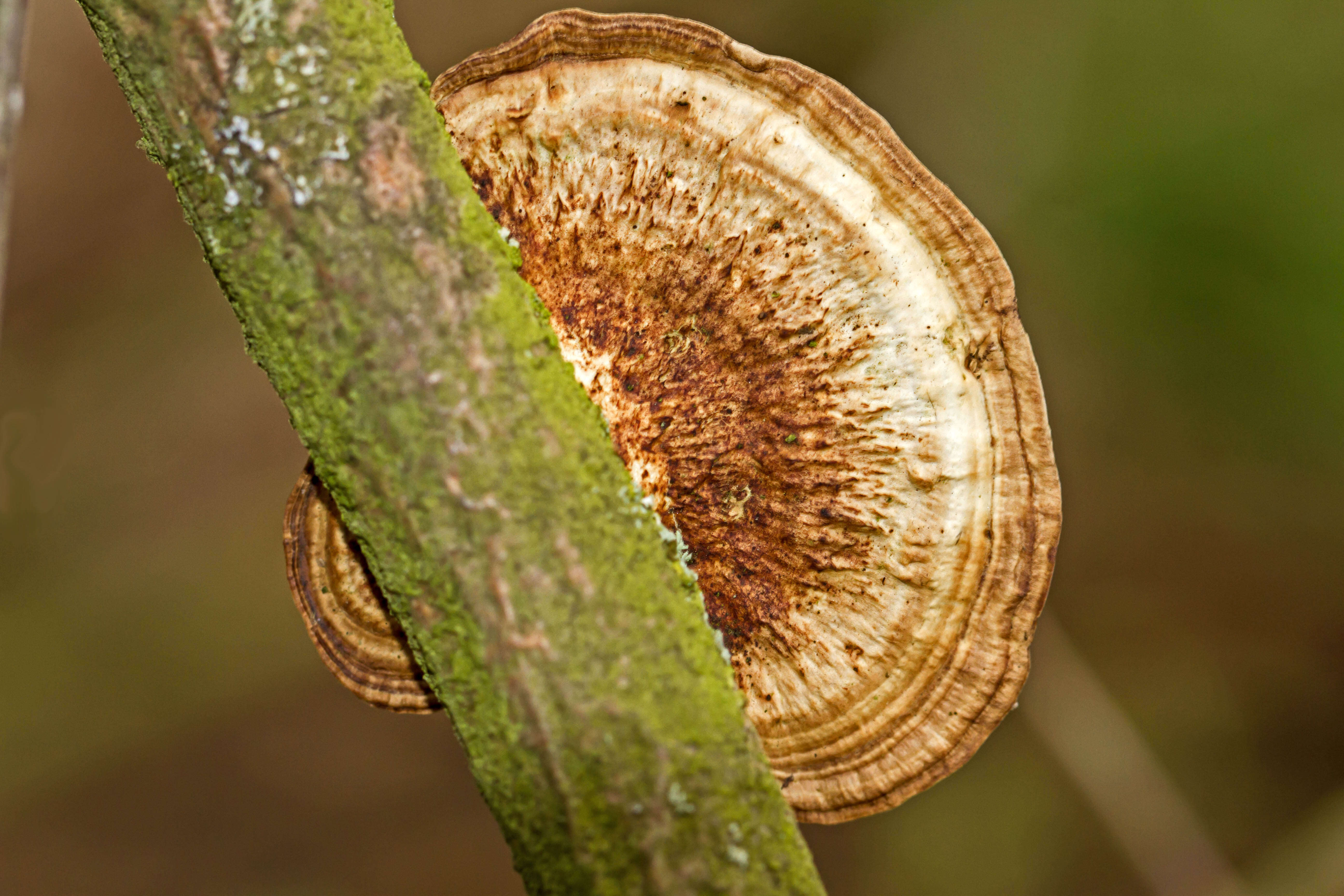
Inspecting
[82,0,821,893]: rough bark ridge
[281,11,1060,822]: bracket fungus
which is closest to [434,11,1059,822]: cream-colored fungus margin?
[281,11,1060,822]: bracket fungus

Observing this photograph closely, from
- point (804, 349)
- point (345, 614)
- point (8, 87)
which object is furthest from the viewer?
point (345, 614)

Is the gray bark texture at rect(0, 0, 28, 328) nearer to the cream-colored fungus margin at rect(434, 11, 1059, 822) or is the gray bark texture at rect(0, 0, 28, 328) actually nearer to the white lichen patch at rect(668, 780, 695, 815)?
the cream-colored fungus margin at rect(434, 11, 1059, 822)

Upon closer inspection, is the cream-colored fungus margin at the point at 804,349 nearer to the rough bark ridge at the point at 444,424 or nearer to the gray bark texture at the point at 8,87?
the rough bark ridge at the point at 444,424

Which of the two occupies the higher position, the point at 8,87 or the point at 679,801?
the point at 8,87

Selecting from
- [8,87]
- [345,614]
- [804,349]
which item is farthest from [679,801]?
[8,87]

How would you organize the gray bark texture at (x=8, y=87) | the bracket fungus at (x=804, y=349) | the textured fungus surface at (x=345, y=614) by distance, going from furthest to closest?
the textured fungus surface at (x=345, y=614) → the bracket fungus at (x=804, y=349) → the gray bark texture at (x=8, y=87)

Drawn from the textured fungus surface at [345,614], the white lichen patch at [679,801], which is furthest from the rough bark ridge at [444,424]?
the textured fungus surface at [345,614]

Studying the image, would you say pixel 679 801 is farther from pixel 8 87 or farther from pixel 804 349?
pixel 8 87

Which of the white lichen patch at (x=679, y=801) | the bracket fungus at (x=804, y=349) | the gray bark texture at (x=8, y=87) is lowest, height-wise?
the white lichen patch at (x=679, y=801)
